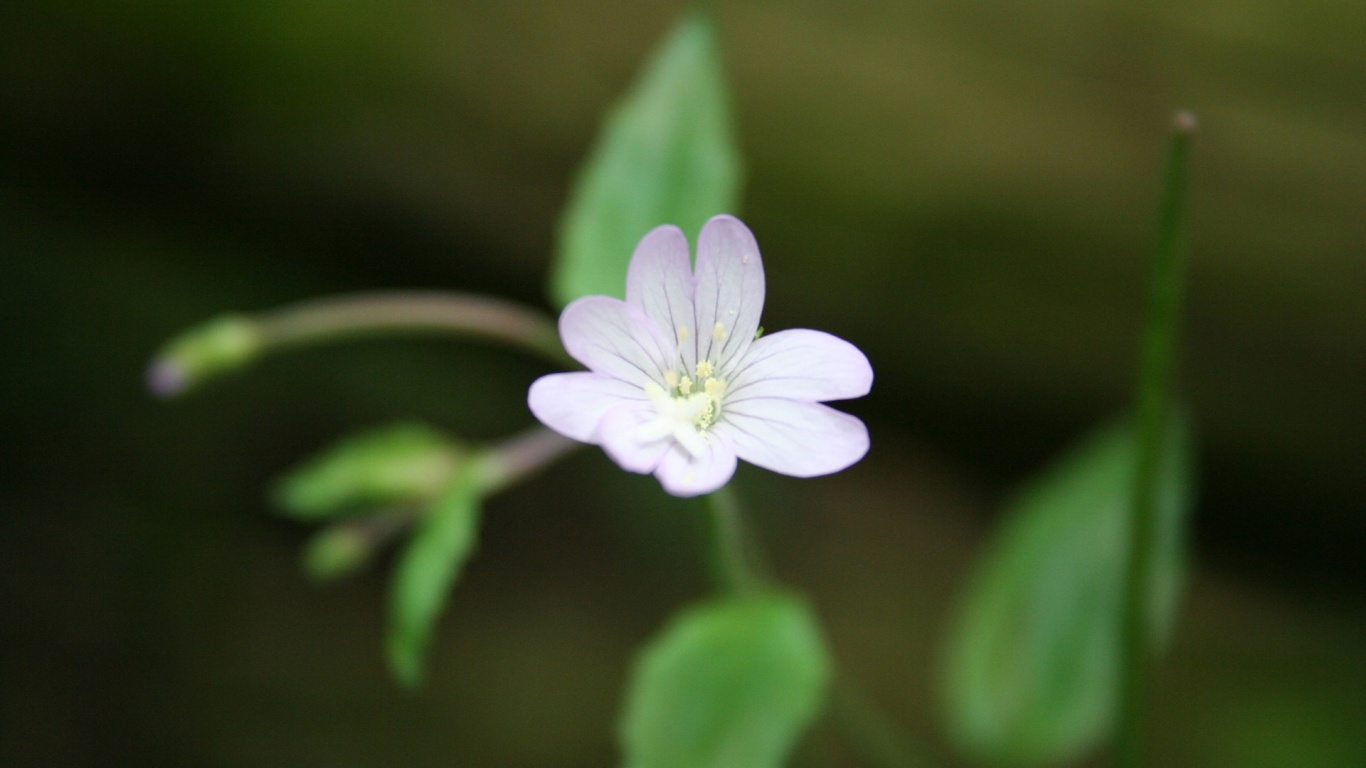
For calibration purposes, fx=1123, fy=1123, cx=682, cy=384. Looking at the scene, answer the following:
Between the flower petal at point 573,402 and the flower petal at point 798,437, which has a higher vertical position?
the flower petal at point 573,402

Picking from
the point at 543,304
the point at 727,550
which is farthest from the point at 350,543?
the point at 543,304

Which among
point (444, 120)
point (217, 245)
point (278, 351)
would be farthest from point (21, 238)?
point (444, 120)

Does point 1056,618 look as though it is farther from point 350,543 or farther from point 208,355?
point 208,355

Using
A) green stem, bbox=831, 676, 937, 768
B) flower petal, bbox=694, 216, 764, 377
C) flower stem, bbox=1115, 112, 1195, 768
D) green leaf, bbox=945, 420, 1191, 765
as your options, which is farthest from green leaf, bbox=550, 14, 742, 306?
green stem, bbox=831, 676, 937, 768

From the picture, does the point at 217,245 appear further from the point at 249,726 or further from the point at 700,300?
the point at 700,300

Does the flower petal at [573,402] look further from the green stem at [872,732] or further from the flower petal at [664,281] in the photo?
the green stem at [872,732]

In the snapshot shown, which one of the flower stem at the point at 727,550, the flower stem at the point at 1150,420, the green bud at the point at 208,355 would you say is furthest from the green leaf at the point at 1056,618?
the green bud at the point at 208,355
